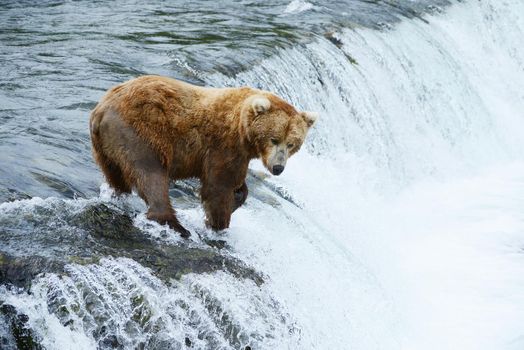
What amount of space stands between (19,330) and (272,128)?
6.70ft

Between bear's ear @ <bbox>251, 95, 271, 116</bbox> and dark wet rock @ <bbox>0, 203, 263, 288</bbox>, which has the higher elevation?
bear's ear @ <bbox>251, 95, 271, 116</bbox>

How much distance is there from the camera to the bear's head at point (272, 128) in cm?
545

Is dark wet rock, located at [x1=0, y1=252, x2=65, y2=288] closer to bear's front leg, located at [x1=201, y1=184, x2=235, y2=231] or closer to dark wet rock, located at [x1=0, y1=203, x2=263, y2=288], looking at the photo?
dark wet rock, located at [x1=0, y1=203, x2=263, y2=288]

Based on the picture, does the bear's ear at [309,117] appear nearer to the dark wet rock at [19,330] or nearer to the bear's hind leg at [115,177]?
the bear's hind leg at [115,177]

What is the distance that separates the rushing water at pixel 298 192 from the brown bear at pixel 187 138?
24 centimetres

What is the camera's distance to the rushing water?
4.77m

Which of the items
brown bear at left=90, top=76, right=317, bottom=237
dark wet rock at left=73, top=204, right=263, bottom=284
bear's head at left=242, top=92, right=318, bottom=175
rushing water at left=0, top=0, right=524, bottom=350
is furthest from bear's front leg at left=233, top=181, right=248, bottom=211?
dark wet rock at left=73, top=204, right=263, bottom=284

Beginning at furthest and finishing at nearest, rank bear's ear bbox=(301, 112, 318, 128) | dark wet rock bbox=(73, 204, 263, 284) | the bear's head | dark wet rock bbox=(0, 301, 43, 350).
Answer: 1. bear's ear bbox=(301, 112, 318, 128)
2. the bear's head
3. dark wet rock bbox=(73, 204, 263, 284)
4. dark wet rock bbox=(0, 301, 43, 350)

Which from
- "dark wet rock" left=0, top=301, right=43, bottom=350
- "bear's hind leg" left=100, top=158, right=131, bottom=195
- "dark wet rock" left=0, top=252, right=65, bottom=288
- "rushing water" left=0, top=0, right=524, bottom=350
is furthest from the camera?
Answer: "bear's hind leg" left=100, top=158, right=131, bottom=195

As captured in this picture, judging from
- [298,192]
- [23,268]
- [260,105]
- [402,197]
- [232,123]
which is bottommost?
[402,197]

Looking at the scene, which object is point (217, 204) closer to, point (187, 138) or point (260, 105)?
point (187, 138)

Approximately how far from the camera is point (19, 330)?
427cm

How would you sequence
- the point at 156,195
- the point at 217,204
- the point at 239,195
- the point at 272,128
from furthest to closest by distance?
the point at 239,195
the point at 217,204
the point at 272,128
the point at 156,195

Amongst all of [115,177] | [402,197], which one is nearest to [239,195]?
[115,177]
